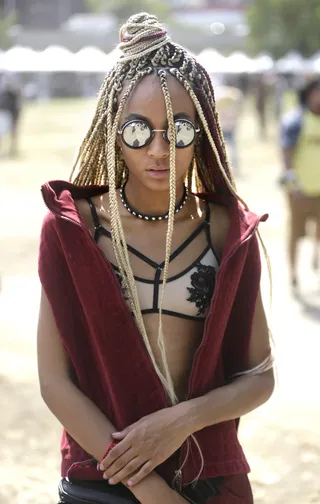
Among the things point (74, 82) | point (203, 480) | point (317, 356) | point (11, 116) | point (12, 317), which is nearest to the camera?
point (203, 480)

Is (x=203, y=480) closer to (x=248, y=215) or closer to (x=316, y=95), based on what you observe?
(x=248, y=215)

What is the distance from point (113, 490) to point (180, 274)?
0.52m

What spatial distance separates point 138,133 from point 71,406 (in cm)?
64

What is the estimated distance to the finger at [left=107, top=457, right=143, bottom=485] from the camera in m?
1.91

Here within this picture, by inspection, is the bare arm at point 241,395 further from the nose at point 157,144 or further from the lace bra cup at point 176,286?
the nose at point 157,144

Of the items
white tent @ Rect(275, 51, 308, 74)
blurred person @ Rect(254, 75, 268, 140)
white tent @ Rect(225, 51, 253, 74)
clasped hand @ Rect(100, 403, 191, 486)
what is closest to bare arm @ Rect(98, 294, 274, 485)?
clasped hand @ Rect(100, 403, 191, 486)

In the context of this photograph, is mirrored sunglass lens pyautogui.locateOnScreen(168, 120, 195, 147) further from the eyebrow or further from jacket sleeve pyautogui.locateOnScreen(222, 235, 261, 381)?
jacket sleeve pyautogui.locateOnScreen(222, 235, 261, 381)

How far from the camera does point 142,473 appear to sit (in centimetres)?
191

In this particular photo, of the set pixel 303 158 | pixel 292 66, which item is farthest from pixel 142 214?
pixel 292 66

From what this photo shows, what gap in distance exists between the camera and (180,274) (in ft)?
6.77

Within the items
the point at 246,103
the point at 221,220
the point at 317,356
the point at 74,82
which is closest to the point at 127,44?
the point at 221,220

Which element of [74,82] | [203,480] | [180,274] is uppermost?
[74,82]

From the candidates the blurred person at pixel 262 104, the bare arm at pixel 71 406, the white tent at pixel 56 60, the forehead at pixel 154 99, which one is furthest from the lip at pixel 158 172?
the blurred person at pixel 262 104

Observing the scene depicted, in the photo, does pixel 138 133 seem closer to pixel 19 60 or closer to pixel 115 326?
pixel 115 326
